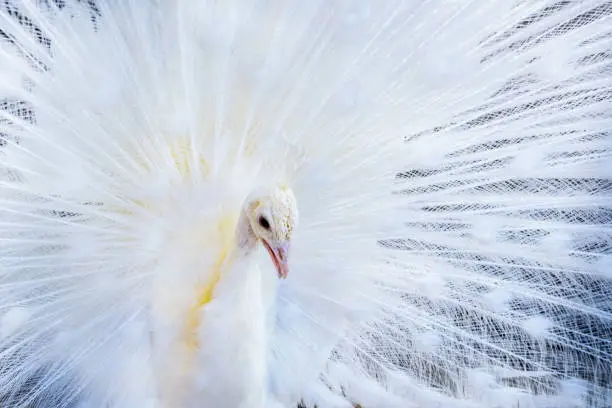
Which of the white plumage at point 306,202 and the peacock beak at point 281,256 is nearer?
the peacock beak at point 281,256

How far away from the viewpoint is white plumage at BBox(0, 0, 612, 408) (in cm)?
158

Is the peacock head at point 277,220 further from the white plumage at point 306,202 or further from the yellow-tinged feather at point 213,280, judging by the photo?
the yellow-tinged feather at point 213,280

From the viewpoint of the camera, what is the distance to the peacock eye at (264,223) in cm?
143

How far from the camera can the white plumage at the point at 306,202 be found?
1.58m

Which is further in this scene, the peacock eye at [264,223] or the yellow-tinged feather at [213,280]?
the yellow-tinged feather at [213,280]

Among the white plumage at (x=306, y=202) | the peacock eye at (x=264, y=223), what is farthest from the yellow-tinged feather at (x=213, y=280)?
the peacock eye at (x=264, y=223)

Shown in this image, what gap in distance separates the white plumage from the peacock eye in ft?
0.06

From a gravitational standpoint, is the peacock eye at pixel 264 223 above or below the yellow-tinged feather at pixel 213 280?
above

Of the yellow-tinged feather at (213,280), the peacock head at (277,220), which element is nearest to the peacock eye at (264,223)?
the peacock head at (277,220)

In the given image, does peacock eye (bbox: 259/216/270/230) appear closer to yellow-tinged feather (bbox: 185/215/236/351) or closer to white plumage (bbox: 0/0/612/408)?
white plumage (bbox: 0/0/612/408)

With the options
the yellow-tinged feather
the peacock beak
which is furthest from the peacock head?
the yellow-tinged feather

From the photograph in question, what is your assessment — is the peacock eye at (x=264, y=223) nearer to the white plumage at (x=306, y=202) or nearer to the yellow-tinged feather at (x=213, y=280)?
the white plumage at (x=306, y=202)

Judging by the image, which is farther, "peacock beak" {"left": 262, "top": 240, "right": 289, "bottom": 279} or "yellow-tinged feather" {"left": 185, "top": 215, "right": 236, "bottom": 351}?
"yellow-tinged feather" {"left": 185, "top": 215, "right": 236, "bottom": 351}

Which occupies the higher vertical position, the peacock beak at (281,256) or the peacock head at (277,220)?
the peacock head at (277,220)
